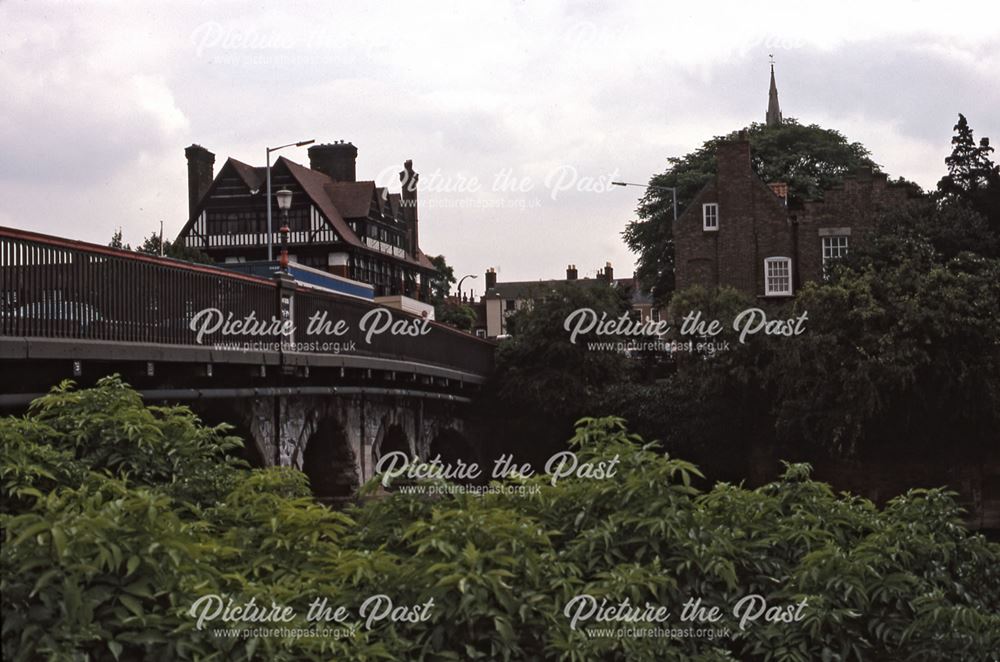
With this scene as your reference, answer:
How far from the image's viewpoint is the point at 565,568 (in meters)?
10.8

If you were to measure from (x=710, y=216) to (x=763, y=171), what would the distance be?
32.8 ft

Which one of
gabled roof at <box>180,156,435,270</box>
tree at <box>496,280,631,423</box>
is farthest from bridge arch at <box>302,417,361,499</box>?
gabled roof at <box>180,156,435,270</box>

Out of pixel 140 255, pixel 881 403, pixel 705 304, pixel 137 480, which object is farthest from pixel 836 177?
pixel 137 480

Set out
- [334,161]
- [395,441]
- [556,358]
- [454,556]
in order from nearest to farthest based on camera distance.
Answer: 1. [454,556]
2. [395,441]
3. [556,358]
4. [334,161]

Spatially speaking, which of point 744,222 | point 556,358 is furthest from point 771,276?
point 556,358

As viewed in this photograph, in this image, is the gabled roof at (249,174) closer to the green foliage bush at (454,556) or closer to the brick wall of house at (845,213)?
the brick wall of house at (845,213)

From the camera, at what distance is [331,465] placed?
29.9 metres

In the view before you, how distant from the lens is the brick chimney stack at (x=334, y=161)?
8438cm

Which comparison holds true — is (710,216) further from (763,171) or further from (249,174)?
(249,174)

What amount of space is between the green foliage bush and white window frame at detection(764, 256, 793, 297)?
44224 mm

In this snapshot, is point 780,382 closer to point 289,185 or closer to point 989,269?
Answer: point 989,269

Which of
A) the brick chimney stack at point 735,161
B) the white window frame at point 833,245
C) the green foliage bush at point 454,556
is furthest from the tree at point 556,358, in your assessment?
the green foliage bush at point 454,556

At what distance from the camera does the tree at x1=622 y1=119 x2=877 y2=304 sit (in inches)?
2608

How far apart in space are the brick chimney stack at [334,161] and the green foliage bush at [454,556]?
7231cm
